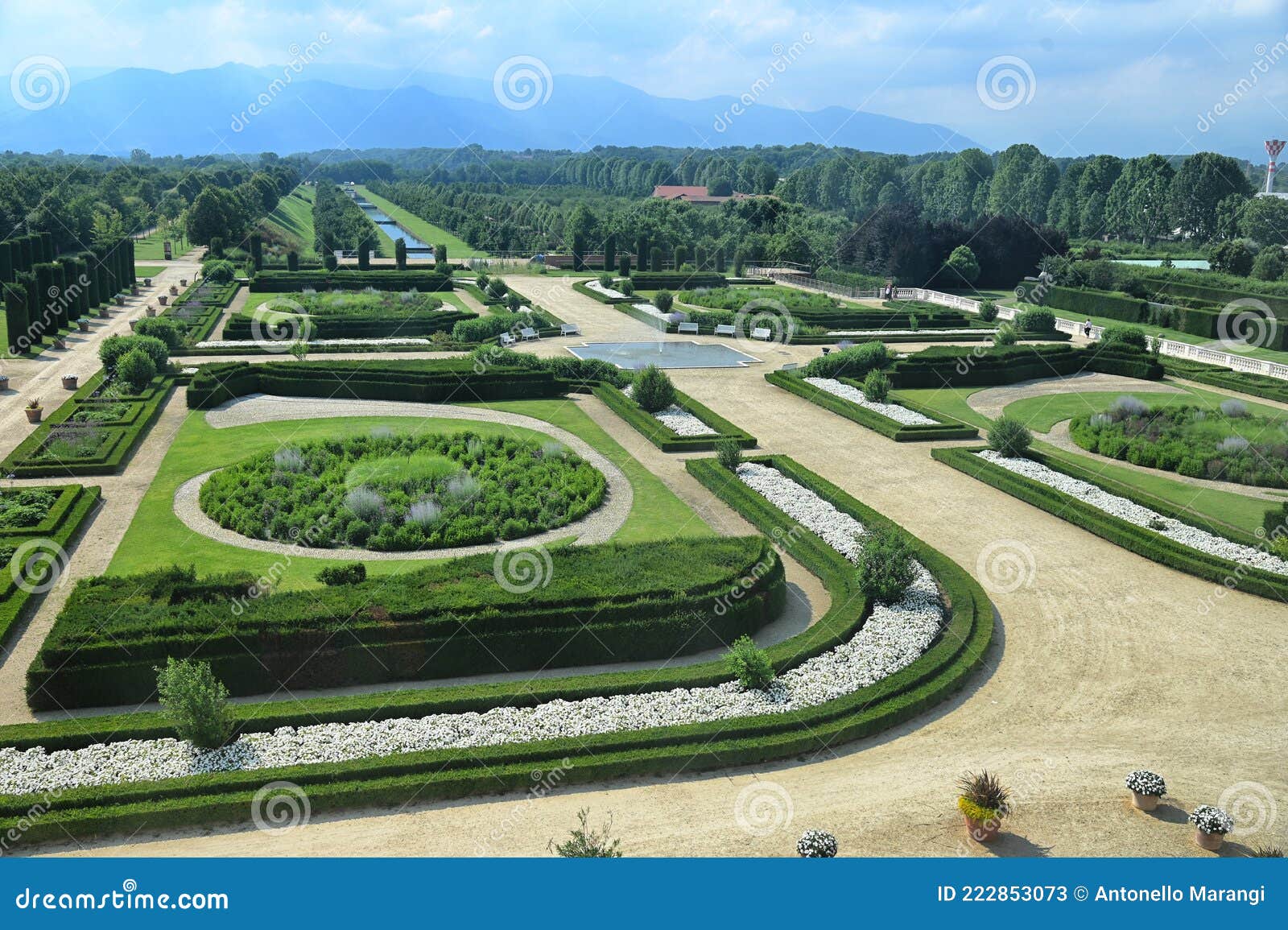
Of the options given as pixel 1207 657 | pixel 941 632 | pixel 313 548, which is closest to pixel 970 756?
pixel 941 632

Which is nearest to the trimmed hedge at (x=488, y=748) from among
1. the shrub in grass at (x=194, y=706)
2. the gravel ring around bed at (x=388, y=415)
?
the shrub in grass at (x=194, y=706)

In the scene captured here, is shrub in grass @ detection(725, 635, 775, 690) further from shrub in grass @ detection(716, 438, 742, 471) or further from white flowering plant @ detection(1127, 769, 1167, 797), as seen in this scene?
shrub in grass @ detection(716, 438, 742, 471)

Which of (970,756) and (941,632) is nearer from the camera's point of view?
(970,756)

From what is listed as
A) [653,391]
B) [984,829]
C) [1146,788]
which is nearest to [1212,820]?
[1146,788]

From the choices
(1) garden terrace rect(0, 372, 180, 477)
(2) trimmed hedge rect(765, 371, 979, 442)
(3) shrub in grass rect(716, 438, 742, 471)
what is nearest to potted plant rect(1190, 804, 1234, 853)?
(3) shrub in grass rect(716, 438, 742, 471)

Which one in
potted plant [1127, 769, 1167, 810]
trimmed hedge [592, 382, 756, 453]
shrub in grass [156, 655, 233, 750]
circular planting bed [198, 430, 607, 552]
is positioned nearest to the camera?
potted plant [1127, 769, 1167, 810]

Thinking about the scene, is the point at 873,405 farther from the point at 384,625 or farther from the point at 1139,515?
the point at 384,625

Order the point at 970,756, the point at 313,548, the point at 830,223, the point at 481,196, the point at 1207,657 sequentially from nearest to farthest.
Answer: the point at 970,756 < the point at 1207,657 < the point at 313,548 < the point at 830,223 < the point at 481,196

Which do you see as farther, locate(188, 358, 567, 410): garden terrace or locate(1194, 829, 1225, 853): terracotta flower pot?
locate(188, 358, 567, 410): garden terrace

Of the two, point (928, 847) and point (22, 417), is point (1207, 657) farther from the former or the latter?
point (22, 417)
